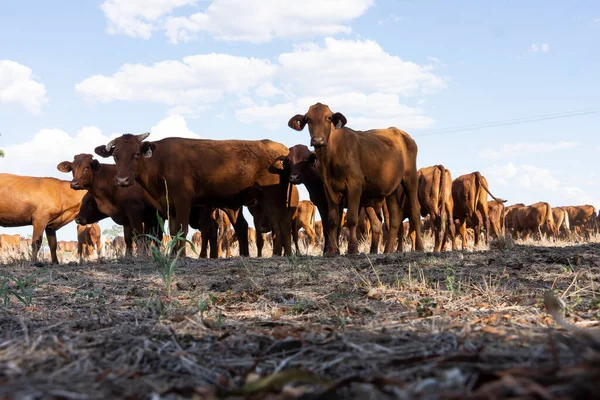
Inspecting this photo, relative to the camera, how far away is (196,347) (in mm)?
2809

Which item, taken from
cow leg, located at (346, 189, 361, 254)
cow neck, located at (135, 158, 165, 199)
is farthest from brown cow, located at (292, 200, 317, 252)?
cow leg, located at (346, 189, 361, 254)

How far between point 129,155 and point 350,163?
431cm

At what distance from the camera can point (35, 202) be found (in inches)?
656

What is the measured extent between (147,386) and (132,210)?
42.5 feet

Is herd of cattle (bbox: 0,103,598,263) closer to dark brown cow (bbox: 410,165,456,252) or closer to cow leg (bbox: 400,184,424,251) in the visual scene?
cow leg (bbox: 400,184,424,251)

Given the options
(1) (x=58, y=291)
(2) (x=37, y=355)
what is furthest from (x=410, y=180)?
(2) (x=37, y=355)

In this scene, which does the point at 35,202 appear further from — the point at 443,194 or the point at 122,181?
the point at 443,194

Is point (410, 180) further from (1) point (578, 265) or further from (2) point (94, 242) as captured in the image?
(2) point (94, 242)

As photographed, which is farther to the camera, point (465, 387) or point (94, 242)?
point (94, 242)

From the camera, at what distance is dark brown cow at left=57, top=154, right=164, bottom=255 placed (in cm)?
1447

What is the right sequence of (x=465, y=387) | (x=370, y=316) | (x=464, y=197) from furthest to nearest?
(x=464, y=197)
(x=370, y=316)
(x=465, y=387)

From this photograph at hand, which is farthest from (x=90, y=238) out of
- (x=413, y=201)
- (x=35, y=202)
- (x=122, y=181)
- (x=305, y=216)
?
(x=413, y=201)

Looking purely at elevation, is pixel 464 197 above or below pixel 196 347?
above

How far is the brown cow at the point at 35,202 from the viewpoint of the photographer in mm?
16562
